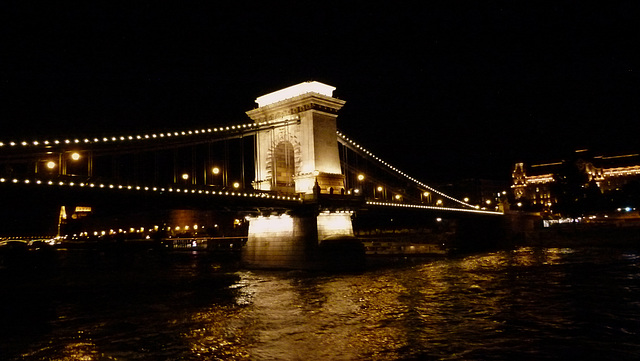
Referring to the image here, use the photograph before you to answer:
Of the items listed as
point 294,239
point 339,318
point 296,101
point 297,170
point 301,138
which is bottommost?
point 339,318

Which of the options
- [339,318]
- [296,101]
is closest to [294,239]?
[296,101]

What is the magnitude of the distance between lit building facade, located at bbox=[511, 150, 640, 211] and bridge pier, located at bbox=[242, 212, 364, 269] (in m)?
A: 73.8

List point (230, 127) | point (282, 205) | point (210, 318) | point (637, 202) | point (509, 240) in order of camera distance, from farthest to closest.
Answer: point (637, 202), point (509, 240), point (230, 127), point (282, 205), point (210, 318)

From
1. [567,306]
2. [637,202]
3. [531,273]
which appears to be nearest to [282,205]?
[531,273]

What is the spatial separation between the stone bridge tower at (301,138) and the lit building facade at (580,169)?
235 feet

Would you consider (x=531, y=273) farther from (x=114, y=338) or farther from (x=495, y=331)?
(x=114, y=338)

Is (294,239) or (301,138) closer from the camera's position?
(294,239)

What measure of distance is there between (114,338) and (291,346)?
487 cm

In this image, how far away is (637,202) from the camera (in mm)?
76062

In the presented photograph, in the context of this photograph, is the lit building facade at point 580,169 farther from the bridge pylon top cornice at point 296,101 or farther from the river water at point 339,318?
the river water at point 339,318

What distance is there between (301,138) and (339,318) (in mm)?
21758

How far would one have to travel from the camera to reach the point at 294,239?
3309 centimetres

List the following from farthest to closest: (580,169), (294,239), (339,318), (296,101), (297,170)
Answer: (580,169), (297,170), (296,101), (294,239), (339,318)

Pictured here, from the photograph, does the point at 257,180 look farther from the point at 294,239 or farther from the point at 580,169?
the point at 580,169
